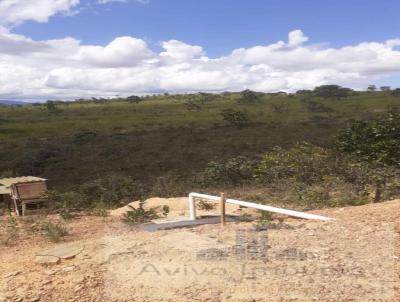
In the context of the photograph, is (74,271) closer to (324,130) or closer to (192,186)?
(192,186)

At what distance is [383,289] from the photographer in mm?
3977

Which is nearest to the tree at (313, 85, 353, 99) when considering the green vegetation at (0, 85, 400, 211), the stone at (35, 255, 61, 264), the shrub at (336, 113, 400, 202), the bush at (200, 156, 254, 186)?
the green vegetation at (0, 85, 400, 211)

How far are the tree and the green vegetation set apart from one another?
1268cm

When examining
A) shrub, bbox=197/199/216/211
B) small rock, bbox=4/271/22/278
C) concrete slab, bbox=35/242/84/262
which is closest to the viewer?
small rock, bbox=4/271/22/278

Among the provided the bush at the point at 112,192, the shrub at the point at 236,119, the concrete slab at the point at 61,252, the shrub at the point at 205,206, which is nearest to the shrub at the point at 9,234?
the concrete slab at the point at 61,252

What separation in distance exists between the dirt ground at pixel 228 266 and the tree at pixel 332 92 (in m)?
64.6

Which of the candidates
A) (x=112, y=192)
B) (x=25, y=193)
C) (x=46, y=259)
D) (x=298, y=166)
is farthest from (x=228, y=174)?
(x=46, y=259)

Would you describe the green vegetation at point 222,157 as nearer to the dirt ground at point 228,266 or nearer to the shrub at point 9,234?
the shrub at point 9,234

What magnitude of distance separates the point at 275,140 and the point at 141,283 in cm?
2608

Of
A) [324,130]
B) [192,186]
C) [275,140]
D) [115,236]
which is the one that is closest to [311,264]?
[115,236]

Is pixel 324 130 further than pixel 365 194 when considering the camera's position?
Yes

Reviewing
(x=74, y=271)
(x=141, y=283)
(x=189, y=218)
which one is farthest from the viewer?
(x=189, y=218)

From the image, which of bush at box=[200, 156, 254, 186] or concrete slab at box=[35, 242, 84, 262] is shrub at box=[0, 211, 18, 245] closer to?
concrete slab at box=[35, 242, 84, 262]

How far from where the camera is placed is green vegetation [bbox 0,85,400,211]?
31.4 feet
